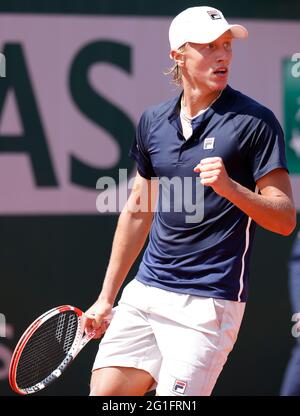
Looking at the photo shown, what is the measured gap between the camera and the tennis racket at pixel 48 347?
11.8 ft

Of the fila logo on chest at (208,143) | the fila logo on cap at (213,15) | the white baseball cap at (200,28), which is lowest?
the fila logo on chest at (208,143)

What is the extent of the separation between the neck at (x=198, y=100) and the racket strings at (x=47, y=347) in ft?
3.22

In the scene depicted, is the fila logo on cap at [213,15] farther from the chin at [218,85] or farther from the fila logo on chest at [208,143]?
the fila logo on chest at [208,143]

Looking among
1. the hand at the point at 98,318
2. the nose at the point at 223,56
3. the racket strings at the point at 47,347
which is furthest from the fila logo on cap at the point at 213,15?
the racket strings at the point at 47,347

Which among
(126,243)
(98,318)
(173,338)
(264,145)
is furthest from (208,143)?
(98,318)

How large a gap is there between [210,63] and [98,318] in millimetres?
1119

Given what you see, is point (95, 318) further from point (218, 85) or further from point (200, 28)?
point (200, 28)

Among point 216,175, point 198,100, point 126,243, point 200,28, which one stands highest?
point 200,28

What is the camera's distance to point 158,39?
5254mm

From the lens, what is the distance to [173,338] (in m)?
3.32

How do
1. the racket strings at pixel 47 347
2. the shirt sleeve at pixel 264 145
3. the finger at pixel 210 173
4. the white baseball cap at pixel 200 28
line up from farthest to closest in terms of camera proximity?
the racket strings at pixel 47 347, the white baseball cap at pixel 200 28, the shirt sleeve at pixel 264 145, the finger at pixel 210 173

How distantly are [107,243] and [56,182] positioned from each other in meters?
0.48

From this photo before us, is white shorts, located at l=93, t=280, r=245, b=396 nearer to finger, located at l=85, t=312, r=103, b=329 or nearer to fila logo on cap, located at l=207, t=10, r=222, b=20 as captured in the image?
finger, located at l=85, t=312, r=103, b=329

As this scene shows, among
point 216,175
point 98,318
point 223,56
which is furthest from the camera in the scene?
point 98,318
